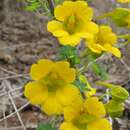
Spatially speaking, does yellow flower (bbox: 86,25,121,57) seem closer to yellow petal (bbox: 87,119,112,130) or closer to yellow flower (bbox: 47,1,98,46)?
yellow flower (bbox: 47,1,98,46)

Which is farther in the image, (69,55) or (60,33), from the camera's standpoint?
(69,55)

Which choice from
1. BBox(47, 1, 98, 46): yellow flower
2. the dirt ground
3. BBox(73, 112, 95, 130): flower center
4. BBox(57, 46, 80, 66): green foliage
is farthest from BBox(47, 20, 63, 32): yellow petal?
the dirt ground

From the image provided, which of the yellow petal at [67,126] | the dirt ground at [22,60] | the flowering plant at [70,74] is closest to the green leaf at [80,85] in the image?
the flowering plant at [70,74]

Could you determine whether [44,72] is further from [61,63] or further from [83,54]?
[83,54]

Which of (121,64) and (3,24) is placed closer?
(121,64)

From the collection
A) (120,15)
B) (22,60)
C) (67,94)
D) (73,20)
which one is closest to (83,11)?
(73,20)

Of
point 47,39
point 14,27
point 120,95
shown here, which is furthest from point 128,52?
point 120,95

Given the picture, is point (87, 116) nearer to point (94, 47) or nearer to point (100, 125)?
point (100, 125)
